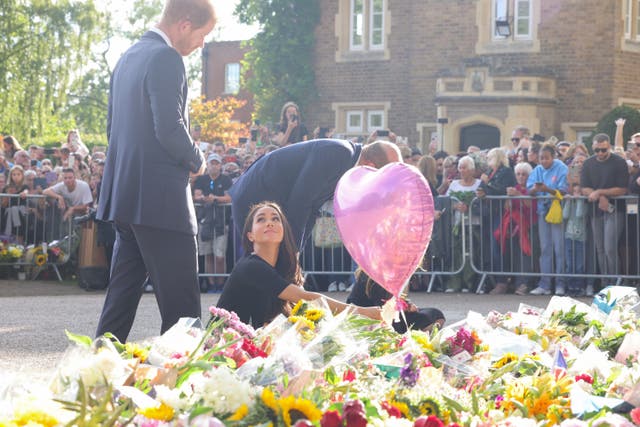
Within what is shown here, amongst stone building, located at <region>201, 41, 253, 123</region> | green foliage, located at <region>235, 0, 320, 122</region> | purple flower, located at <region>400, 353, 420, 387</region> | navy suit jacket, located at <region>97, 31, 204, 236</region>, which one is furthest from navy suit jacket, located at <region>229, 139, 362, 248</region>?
stone building, located at <region>201, 41, 253, 123</region>

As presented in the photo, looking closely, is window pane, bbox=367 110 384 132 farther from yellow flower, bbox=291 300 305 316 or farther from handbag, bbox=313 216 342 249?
yellow flower, bbox=291 300 305 316

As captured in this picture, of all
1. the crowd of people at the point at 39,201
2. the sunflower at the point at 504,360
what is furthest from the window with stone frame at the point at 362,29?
the sunflower at the point at 504,360

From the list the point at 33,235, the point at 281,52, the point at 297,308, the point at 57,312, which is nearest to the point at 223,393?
the point at 297,308

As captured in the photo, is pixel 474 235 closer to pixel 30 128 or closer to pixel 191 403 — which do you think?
pixel 191 403

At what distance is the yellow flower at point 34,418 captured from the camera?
2.76 meters

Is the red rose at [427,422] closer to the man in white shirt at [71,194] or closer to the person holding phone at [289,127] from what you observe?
the person holding phone at [289,127]

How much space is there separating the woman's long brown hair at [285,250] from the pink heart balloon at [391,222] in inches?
40.8

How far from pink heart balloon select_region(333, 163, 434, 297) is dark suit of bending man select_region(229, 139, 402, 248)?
48.6 inches

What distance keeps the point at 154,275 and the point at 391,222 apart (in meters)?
1.14

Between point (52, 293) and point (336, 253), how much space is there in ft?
11.6

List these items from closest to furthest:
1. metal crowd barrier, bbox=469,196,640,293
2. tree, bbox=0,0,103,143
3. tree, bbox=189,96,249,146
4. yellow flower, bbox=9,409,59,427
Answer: yellow flower, bbox=9,409,59,427
metal crowd barrier, bbox=469,196,640,293
tree, bbox=0,0,103,143
tree, bbox=189,96,249,146

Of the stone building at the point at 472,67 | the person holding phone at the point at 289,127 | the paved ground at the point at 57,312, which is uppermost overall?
the stone building at the point at 472,67

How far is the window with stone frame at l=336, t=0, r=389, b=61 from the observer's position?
3303 centimetres

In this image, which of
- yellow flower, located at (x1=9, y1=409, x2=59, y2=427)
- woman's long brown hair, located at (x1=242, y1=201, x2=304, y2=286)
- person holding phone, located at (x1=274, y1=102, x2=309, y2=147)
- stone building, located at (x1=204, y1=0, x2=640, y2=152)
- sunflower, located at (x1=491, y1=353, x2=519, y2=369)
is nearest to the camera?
yellow flower, located at (x1=9, y1=409, x2=59, y2=427)
